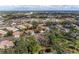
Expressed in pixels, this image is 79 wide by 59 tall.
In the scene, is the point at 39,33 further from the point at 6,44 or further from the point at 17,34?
the point at 6,44

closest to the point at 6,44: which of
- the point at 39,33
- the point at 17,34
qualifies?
the point at 17,34

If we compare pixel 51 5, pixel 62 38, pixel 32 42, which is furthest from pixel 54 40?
pixel 51 5

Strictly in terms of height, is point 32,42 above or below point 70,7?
below

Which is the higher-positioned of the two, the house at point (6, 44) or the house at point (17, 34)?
the house at point (17, 34)

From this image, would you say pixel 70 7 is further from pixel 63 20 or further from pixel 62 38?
pixel 62 38

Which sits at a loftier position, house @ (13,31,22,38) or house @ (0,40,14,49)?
house @ (13,31,22,38)
